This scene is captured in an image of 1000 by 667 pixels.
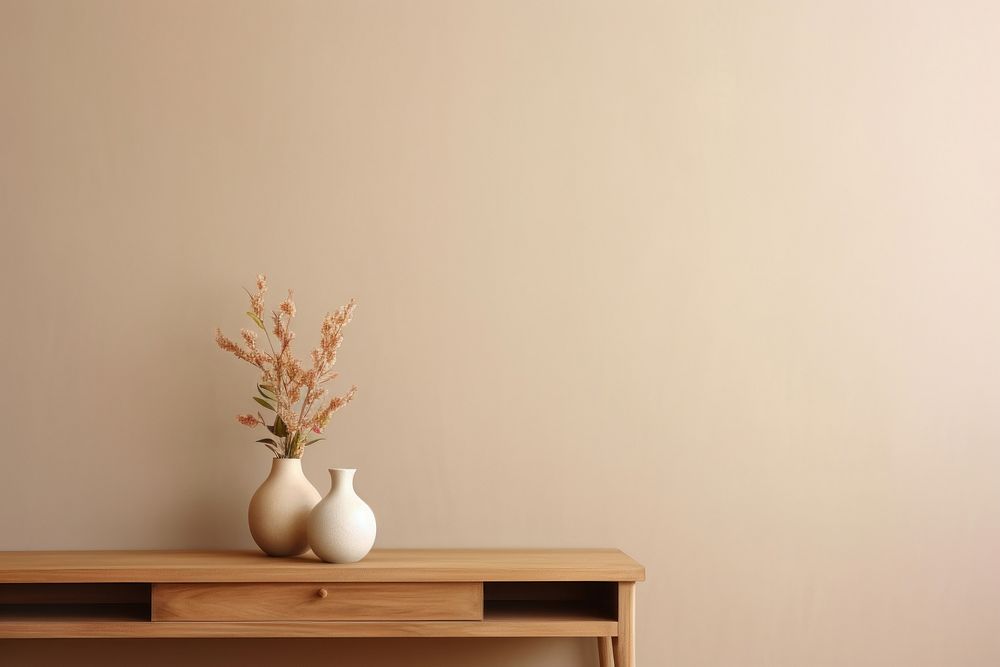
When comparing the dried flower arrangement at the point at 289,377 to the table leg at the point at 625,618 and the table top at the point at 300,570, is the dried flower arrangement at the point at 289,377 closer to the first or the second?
the table top at the point at 300,570

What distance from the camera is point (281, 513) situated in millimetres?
2117

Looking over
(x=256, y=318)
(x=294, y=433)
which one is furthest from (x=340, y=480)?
(x=256, y=318)

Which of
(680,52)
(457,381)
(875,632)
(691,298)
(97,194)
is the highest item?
(680,52)

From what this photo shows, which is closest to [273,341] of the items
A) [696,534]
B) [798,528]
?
A: [696,534]

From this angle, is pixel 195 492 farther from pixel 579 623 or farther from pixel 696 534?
pixel 696 534

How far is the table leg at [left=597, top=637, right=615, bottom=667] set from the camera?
7.28 feet

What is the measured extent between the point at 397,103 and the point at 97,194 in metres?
0.81

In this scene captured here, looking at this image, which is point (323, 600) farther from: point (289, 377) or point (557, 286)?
point (557, 286)

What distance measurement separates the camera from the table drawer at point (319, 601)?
1926 millimetres

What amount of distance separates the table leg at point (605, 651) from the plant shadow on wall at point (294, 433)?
2.08ft

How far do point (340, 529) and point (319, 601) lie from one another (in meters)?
0.15

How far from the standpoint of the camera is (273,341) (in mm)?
2367

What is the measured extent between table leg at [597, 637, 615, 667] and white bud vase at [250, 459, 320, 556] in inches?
29.3

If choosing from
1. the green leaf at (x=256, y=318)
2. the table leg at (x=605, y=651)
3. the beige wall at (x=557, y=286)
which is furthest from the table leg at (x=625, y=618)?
the green leaf at (x=256, y=318)
